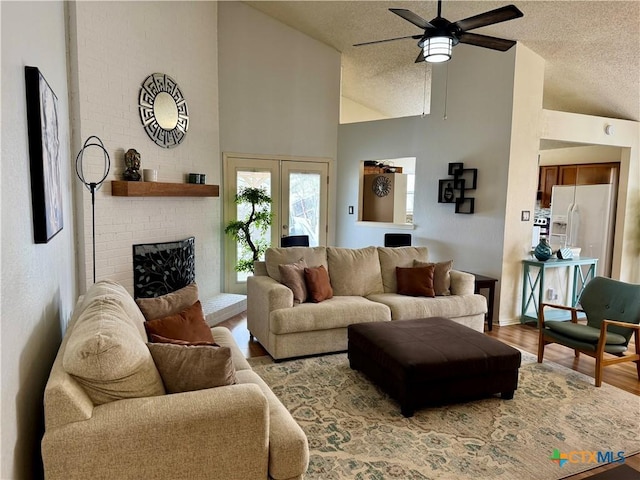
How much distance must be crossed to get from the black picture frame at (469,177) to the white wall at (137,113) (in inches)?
126

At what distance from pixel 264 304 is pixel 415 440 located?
1766 mm

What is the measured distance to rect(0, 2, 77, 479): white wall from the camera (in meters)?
1.30

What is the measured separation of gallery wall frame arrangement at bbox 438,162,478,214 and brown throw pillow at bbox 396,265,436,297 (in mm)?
1346

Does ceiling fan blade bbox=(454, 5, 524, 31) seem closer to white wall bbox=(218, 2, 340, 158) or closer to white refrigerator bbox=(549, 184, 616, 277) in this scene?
white wall bbox=(218, 2, 340, 158)

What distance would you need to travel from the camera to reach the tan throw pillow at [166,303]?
2529mm

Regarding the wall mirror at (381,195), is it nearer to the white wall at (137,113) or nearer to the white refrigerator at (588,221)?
the white refrigerator at (588,221)

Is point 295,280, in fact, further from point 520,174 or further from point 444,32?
point 520,174

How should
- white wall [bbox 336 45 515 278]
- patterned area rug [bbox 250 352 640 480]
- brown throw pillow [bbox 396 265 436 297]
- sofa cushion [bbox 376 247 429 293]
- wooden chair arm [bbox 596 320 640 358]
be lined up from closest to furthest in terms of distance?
patterned area rug [bbox 250 352 640 480] < wooden chair arm [bbox 596 320 640 358] < brown throw pillow [bbox 396 265 436 297] < sofa cushion [bbox 376 247 429 293] < white wall [bbox 336 45 515 278]

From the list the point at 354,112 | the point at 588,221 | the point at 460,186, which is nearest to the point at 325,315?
the point at 460,186

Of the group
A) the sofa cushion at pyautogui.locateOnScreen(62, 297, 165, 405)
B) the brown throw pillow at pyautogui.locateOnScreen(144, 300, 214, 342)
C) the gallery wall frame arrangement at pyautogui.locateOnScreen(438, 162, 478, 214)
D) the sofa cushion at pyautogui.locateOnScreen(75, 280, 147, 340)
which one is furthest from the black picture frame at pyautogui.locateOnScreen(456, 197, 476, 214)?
the sofa cushion at pyautogui.locateOnScreen(62, 297, 165, 405)

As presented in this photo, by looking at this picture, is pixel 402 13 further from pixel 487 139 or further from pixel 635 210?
pixel 635 210

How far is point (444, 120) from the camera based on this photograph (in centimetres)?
553

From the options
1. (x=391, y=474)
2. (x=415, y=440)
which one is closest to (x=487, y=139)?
(x=415, y=440)

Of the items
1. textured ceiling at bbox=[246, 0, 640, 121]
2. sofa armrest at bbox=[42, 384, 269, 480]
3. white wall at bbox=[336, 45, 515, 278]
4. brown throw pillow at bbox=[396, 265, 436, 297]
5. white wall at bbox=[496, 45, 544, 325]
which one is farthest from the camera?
white wall at bbox=[336, 45, 515, 278]
